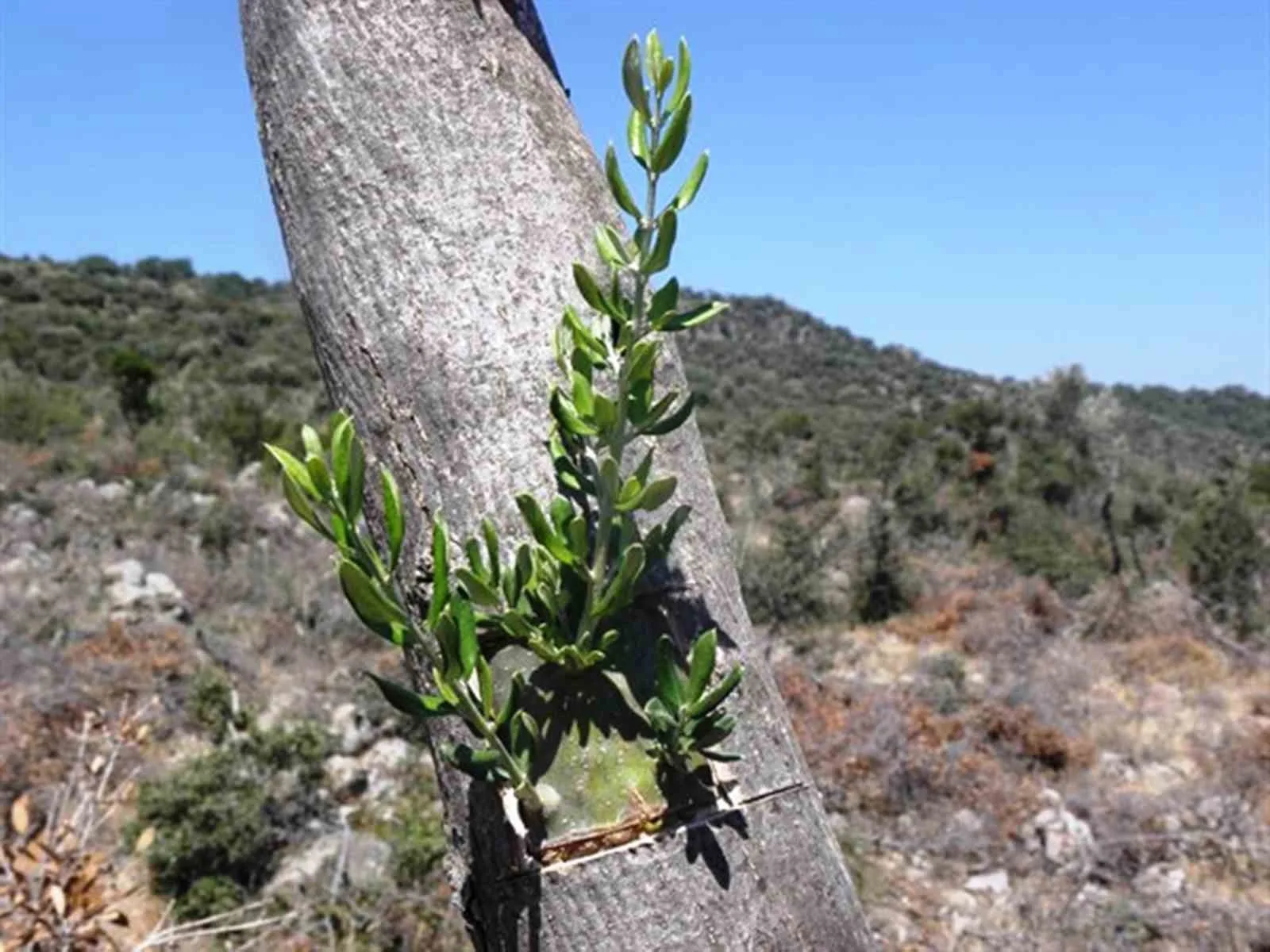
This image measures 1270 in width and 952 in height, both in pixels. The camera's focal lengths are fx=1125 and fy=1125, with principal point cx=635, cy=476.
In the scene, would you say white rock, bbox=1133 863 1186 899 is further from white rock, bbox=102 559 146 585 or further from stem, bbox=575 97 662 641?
white rock, bbox=102 559 146 585

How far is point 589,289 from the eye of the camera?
2.27 ft

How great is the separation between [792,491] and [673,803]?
1508cm

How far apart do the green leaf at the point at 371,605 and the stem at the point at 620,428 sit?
0.36ft

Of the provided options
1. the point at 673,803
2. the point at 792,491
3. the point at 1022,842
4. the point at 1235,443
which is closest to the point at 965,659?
the point at 1022,842

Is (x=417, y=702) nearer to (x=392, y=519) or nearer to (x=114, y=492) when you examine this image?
(x=392, y=519)

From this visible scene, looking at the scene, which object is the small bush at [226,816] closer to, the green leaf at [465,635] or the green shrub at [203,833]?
the green shrub at [203,833]

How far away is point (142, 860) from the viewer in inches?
187

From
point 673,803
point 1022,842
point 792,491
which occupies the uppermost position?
point 792,491

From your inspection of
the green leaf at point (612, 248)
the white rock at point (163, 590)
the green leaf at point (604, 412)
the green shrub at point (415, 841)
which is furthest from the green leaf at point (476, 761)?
the white rock at point (163, 590)

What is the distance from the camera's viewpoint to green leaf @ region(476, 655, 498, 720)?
2.15ft

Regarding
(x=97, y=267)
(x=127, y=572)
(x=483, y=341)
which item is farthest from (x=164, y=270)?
(x=483, y=341)

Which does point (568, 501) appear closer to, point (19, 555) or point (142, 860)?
point (142, 860)

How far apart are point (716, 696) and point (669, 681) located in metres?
0.03

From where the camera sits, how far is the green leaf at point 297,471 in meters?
0.63
